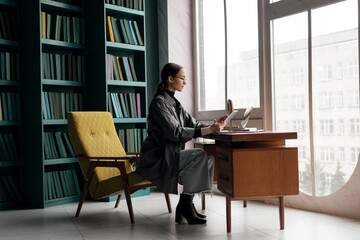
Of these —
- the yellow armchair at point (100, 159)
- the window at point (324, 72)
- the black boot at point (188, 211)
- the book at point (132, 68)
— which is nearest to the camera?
the black boot at point (188, 211)

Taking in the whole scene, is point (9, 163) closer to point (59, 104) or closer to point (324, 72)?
point (59, 104)

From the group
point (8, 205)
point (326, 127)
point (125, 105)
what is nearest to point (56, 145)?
point (8, 205)

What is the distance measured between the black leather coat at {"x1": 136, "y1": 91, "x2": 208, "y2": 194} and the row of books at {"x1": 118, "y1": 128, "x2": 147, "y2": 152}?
4.17 ft

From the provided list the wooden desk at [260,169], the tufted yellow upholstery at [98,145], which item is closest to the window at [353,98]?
the wooden desk at [260,169]

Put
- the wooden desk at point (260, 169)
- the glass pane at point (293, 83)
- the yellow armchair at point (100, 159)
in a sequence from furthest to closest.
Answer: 1. the glass pane at point (293, 83)
2. the yellow armchair at point (100, 159)
3. the wooden desk at point (260, 169)

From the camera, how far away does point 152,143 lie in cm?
323

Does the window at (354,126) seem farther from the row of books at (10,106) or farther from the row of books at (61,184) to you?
the row of books at (10,106)

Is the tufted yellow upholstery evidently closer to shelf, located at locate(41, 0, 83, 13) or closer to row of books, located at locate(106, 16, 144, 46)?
row of books, located at locate(106, 16, 144, 46)

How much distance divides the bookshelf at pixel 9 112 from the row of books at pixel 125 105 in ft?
3.05

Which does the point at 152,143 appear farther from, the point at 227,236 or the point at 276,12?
the point at 276,12

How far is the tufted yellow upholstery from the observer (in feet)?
11.3

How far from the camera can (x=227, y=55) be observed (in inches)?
181

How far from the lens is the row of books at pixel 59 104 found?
418 centimetres

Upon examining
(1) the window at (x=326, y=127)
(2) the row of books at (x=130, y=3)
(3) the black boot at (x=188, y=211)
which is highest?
(2) the row of books at (x=130, y=3)
